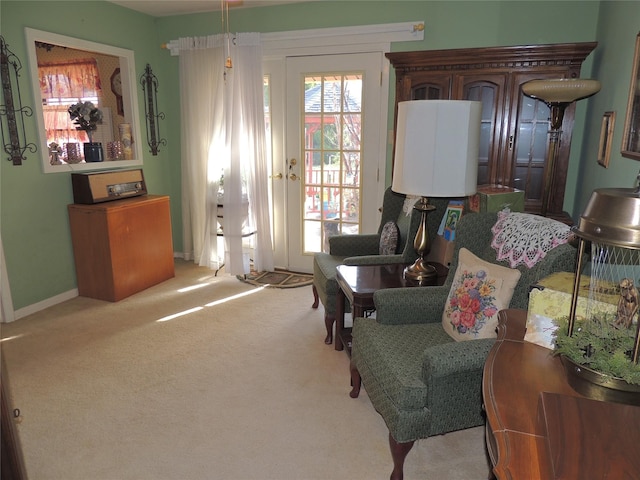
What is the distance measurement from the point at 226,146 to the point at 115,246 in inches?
53.6

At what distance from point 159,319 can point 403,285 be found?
1.98 m

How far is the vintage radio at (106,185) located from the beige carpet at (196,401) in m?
0.92

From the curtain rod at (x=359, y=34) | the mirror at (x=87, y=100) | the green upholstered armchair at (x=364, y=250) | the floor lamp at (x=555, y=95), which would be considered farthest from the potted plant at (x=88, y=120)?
the floor lamp at (x=555, y=95)

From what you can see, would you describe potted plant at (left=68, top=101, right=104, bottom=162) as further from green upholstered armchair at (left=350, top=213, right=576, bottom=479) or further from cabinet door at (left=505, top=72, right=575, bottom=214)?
cabinet door at (left=505, top=72, right=575, bottom=214)

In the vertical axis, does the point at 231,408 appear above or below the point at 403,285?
below

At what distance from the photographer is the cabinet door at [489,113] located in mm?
3266

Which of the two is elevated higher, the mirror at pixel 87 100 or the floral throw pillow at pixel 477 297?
the mirror at pixel 87 100

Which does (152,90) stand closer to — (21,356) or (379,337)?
(21,356)

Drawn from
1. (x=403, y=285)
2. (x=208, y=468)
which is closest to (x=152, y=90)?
(x=403, y=285)

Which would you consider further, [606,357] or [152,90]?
[152,90]

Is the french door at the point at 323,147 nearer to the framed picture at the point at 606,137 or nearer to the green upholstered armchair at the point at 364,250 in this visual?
the green upholstered armchair at the point at 364,250

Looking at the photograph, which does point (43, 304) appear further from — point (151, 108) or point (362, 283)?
point (362, 283)

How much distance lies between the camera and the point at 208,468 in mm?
1980

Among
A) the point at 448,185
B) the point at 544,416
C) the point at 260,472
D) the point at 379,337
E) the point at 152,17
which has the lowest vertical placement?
the point at 260,472
